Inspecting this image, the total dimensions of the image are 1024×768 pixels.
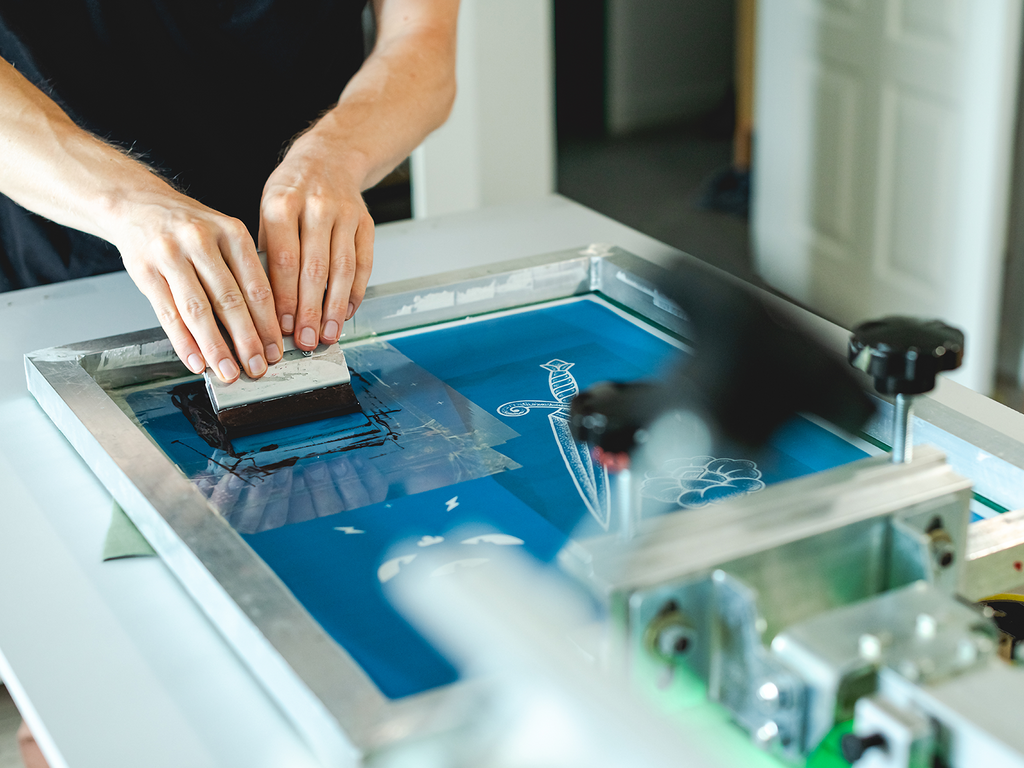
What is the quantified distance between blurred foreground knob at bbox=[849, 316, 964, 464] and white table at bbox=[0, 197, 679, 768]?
376mm

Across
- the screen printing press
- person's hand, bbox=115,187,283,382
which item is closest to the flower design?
the screen printing press

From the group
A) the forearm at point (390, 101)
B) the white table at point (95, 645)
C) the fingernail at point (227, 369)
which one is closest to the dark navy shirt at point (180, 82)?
the forearm at point (390, 101)

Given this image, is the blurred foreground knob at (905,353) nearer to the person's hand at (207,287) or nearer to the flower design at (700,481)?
the flower design at (700,481)

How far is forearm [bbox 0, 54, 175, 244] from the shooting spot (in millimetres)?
1072

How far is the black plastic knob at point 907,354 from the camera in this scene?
1.80ft

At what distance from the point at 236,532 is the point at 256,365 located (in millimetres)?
235

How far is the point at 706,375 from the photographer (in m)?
0.63

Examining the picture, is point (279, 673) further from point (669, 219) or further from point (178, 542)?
point (669, 219)

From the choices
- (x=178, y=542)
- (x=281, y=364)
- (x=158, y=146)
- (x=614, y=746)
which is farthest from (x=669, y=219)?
(x=614, y=746)

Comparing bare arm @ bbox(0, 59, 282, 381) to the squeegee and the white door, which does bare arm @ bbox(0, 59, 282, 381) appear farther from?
the white door

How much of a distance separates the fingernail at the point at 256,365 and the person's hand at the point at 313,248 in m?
0.05

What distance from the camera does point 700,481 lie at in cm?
86

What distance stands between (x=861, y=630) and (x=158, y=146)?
4.13 feet

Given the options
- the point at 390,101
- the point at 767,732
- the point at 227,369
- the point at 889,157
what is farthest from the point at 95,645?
the point at 889,157
